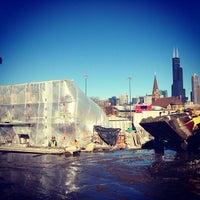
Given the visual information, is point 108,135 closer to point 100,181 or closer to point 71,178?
point 71,178

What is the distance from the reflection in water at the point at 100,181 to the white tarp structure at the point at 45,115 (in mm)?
7973

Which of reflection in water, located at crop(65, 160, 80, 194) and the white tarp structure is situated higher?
the white tarp structure

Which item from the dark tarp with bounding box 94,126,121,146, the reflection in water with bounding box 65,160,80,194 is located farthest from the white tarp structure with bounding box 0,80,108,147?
the reflection in water with bounding box 65,160,80,194

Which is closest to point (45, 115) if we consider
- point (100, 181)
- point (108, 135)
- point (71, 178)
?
point (108, 135)

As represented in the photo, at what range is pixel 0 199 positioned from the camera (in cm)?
742

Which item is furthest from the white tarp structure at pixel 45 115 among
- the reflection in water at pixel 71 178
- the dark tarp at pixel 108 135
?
the reflection in water at pixel 71 178

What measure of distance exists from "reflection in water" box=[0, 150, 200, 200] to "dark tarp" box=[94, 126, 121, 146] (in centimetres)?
937

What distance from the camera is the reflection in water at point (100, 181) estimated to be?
7.77m

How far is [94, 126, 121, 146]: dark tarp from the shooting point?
2269 centimetres

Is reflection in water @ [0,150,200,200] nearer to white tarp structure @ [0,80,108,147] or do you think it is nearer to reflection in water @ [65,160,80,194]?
reflection in water @ [65,160,80,194]

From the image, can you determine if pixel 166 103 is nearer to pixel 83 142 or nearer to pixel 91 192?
pixel 83 142

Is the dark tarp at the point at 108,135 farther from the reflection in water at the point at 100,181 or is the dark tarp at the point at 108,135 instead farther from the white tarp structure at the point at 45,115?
the reflection in water at the point at 100,181

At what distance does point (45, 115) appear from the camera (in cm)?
2178

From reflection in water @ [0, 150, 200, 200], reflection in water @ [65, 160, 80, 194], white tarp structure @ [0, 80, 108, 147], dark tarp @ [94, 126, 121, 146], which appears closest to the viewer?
reflection in water @ [0, 150, 200, 200]
